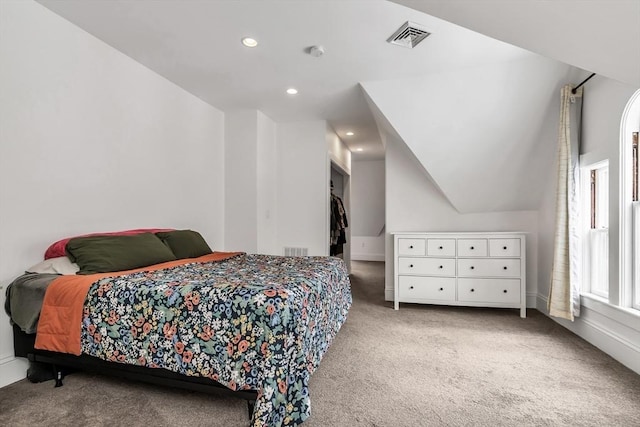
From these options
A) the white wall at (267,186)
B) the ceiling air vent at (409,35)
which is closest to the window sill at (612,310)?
the ceiling air vent at (409,35)

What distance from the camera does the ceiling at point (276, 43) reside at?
2287mm

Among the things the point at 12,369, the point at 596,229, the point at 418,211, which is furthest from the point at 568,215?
the point at 12,369

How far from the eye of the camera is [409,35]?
101 inches

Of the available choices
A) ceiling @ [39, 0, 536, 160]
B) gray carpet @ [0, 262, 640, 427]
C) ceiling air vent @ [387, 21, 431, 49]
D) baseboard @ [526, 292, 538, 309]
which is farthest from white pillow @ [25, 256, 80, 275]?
baseboard @ [526, 292, 538, 309]

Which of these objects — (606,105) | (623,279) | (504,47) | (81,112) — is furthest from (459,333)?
(81,112)

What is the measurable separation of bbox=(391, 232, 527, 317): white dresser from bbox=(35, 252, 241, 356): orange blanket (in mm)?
2947

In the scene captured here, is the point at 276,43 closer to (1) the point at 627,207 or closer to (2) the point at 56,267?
(2) the point at 56,267

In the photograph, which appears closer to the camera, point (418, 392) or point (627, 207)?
point (418, 392)

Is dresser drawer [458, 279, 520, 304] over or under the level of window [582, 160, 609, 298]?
under

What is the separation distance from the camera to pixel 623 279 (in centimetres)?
230

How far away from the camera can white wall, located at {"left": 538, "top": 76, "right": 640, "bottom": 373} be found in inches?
88.2

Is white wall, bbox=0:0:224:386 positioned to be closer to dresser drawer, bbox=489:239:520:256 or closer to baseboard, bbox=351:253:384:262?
dresser drawer, bbox=489:239:520:256

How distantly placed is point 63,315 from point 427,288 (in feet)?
10.7

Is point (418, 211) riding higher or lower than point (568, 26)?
lower
